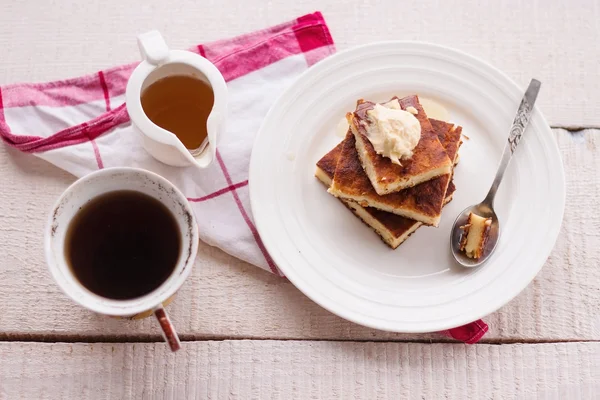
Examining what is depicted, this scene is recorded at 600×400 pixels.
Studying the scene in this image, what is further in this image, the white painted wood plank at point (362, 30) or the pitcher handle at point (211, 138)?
the white painted wood plank at point (362, 30)

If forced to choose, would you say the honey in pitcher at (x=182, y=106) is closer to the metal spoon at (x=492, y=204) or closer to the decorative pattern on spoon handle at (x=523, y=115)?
the metal spoon at (x=492, y=204)

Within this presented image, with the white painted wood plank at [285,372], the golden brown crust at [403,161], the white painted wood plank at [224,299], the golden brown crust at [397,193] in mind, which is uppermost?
the golden brown crust at [403,161]

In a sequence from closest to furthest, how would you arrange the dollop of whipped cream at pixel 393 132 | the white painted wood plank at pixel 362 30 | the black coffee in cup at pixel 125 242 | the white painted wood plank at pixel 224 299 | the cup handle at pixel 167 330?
1. the cup handle at pixel 167 330
2. the black coffee in cup at pixel 125 242
3. the dollop of whipped cream at pixel 393 132
4. the white painted wood plank at pixel 224 299
5. the white painted wood plank at pixel 362 30

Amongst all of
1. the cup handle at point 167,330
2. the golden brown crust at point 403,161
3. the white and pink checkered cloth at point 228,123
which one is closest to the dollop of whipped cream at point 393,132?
the golden brown crust at point 403,161

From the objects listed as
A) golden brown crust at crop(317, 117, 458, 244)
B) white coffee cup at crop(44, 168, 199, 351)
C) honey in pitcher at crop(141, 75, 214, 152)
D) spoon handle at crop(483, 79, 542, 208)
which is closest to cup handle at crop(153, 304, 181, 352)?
white coffee cup at crop(44, 168, 199, 351)

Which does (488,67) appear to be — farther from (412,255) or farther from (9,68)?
(9,68)

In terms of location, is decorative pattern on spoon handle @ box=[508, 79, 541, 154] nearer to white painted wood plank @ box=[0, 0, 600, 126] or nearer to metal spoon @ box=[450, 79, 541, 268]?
metal spoon @ box=[450, 79, 541, 268]

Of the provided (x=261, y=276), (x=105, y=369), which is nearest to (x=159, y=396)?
(x=105, y=369)

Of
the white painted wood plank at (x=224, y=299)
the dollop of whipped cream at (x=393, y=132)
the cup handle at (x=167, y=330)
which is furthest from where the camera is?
the white painted wood plank at (x=224, y=299)
